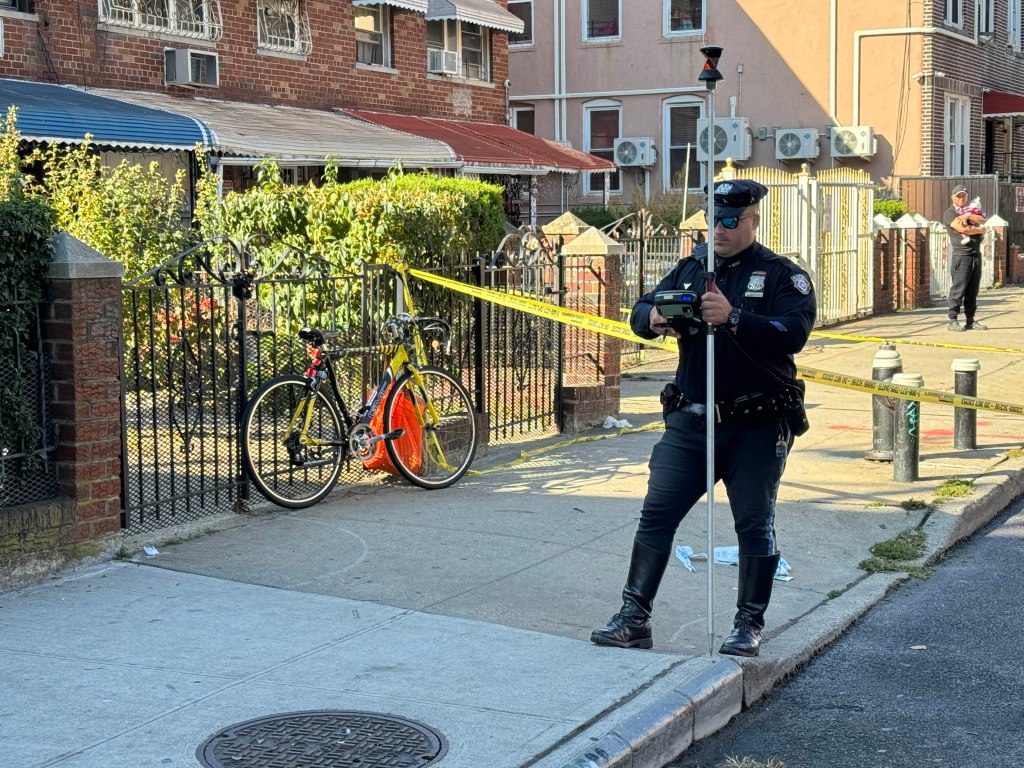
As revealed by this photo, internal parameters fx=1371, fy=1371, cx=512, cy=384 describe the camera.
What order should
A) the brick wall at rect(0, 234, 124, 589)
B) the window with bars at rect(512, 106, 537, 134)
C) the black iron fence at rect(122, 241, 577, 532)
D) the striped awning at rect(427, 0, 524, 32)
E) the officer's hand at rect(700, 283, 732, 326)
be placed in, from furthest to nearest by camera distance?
the window with bars at rect(512, 106, 537, 134) → the striped awning at rect(427, 0, 524, 32) → the black iron fence at rect(122, 241, 577, 532) → the brick wall at rect(0, 234, 124, 589) → the officer's hand at rect(700, 283, 732, 326)

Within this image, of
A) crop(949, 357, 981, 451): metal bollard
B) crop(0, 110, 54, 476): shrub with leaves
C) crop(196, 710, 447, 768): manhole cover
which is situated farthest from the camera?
crop(949, 357, 981, 451): metal bollard

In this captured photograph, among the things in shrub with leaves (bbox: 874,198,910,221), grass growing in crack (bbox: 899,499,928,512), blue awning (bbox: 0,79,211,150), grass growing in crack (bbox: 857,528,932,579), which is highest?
blue awning (bbox: 0,79,211,150)

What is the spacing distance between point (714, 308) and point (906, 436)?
438 centimetres

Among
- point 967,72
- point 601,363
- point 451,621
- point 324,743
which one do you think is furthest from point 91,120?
point 967,72

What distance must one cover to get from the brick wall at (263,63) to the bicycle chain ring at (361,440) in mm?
10882

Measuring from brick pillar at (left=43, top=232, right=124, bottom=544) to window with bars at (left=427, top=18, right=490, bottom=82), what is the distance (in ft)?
63.0

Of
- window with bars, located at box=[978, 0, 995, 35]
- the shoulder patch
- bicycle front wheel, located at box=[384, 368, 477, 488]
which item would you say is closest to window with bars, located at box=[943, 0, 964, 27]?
window with bars, located at box=[978, 0, 995, 35]

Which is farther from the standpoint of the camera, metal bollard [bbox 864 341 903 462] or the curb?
metal bollard [bbox 864 341 903 462]

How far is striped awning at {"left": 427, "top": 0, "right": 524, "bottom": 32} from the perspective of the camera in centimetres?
2425

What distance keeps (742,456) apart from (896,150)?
87.5 ft

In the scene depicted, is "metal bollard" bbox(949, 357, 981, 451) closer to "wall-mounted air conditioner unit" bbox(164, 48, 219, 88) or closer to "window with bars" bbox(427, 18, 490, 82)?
"wall-mounted air conditioner unit" bbox(164, 48, 219, 88)

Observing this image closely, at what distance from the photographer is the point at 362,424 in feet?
27.2

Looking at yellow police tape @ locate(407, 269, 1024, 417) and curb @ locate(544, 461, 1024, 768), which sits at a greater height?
yellow police tape @ locate(407, 269, 1024, 417)

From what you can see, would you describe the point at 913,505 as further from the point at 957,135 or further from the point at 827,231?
the point at 957,135
